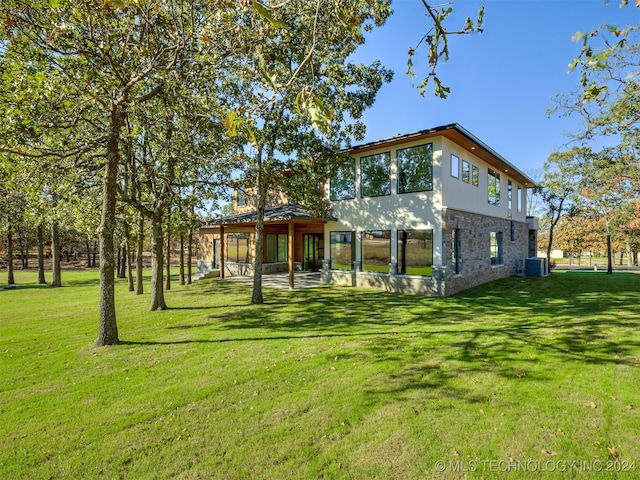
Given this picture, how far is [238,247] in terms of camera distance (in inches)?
848

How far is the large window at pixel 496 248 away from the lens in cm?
1734

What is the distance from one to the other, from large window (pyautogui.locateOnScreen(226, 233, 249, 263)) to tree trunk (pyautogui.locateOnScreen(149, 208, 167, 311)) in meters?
9.89

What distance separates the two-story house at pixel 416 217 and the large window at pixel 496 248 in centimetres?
11

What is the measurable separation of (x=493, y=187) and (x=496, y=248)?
3.39m

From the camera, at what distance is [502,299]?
1189cm

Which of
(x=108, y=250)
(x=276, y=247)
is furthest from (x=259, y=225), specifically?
(x=276, y=247)

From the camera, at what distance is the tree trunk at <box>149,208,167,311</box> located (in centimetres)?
1052

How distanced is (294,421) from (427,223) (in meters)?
10.5

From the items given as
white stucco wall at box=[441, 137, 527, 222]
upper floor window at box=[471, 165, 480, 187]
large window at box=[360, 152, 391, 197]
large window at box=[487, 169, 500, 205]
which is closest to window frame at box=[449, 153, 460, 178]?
white stucco wall at box=[441, 137, 527, 222]

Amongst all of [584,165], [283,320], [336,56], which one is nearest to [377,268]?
[283,320]

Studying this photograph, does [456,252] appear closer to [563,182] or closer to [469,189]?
[469,189]

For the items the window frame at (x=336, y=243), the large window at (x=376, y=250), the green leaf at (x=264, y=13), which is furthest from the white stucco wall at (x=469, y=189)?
the green leaf at (x=264, y=13)

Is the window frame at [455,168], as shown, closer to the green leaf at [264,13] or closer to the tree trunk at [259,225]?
the tree trunk at [259,225]

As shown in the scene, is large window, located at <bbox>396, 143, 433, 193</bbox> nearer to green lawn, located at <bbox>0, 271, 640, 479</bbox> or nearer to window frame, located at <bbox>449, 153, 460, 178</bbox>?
window frame, located at <bbox>449, 153, 460, 178</bbox>
